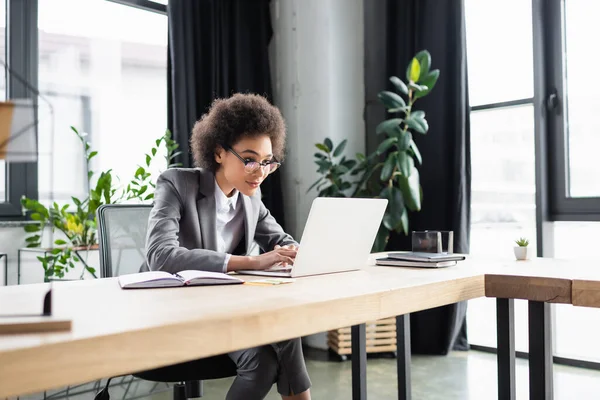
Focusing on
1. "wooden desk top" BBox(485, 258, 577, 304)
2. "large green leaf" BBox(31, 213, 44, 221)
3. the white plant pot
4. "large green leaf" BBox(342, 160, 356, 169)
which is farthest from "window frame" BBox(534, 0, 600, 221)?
"large green leaf" BBox(31, 213, 44, 221)

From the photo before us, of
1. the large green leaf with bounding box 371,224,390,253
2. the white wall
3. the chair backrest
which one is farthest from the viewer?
the white wall

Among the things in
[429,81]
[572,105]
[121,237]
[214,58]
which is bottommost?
[121,237]

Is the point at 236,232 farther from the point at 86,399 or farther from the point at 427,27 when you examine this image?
the point at 427,27

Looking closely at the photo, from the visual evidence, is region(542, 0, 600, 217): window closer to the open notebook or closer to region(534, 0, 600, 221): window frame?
region(534, 0, 600, 221): window frame

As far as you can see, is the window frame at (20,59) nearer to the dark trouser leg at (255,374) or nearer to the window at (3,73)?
the window at (3,73)

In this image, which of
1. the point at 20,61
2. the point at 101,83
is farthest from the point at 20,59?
the point at 101,83

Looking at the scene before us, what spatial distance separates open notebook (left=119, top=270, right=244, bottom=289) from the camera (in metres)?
1.25

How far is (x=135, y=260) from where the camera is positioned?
77.5 inches

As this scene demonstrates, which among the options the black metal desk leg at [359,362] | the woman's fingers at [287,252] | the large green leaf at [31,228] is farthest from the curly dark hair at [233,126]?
the large green leaf at [31,228]

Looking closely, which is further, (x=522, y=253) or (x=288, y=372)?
(x=522, y=253)

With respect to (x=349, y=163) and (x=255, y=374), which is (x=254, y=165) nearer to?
(x=255, y=374)

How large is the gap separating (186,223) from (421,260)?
0.72 meters

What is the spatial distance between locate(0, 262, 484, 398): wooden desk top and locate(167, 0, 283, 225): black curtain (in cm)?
241

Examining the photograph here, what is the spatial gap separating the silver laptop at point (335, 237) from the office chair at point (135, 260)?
27 centimetres
